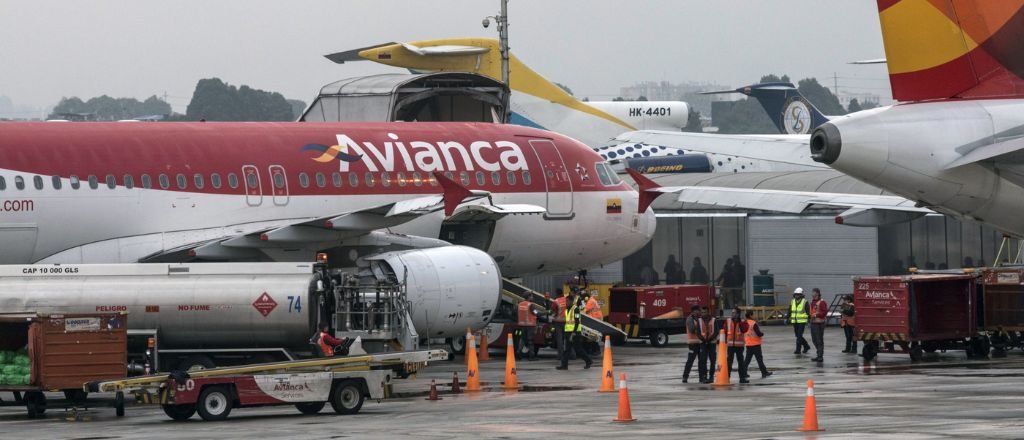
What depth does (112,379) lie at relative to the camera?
24.1 m

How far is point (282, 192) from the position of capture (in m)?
33.2

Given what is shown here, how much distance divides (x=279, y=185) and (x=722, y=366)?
10.7 meters

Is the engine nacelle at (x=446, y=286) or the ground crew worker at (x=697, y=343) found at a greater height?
the engine nacelle at (x=446, y=286)

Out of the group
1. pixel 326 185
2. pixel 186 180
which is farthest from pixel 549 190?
pixel 186 180

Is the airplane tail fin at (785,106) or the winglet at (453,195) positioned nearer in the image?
the winglet at (453,195)

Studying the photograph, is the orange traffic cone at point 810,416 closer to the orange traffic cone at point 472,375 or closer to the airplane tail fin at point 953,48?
the airplane tail fin at point 953,48

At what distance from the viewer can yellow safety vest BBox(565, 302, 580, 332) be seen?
105ft

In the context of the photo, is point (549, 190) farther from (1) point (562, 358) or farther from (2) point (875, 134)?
(2) point (875, 134)

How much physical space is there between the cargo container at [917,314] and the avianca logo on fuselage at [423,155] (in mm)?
8320

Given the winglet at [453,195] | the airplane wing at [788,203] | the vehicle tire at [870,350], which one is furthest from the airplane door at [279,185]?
the vehicle tire at [870,350]

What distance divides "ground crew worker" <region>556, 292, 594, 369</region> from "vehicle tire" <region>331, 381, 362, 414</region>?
886 cm

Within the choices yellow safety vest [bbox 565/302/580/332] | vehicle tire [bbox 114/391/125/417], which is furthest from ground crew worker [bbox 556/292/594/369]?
vehicle tire [bbox 114/391/125/417]

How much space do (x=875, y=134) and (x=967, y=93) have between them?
4.99ft

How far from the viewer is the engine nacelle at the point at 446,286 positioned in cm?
2934
